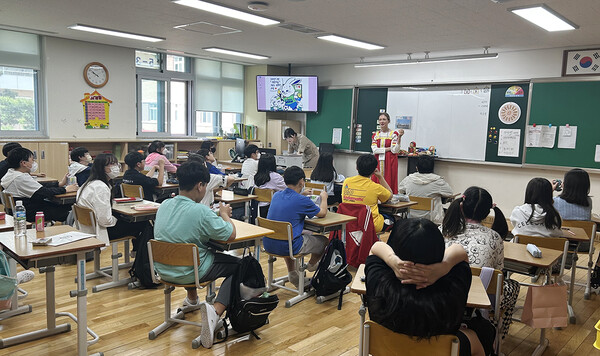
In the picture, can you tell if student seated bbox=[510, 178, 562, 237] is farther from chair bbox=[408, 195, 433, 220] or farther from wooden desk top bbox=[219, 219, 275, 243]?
wooden desk top bbox=[219, 219, 275, 243]

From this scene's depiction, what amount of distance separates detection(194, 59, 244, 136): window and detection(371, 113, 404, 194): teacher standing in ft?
14.1

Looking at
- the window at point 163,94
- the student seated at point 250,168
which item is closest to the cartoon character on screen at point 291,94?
the window at point 163,94

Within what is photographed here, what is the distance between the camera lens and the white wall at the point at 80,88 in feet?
25.5

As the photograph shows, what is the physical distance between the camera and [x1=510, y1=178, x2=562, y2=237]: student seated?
375cm

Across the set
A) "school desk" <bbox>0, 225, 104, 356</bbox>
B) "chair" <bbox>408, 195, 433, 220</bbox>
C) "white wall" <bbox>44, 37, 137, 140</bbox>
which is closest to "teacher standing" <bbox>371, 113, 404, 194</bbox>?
"chair" <bbox>408, 195, 433, 220</bbox>

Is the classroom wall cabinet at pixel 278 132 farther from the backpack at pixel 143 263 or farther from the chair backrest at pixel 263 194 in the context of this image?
the backpack at pixel 143 263

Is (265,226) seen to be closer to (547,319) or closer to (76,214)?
(76,214)

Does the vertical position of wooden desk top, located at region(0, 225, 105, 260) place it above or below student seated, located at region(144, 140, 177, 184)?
below

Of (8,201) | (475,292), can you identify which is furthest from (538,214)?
(8,201)

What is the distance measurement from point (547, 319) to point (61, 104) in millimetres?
7870

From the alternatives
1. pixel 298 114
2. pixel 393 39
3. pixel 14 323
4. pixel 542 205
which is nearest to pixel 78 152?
pixel 14 323

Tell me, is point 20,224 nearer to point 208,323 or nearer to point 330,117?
point 208,323

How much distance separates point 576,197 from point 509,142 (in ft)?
11.7

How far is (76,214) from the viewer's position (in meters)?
4.19
